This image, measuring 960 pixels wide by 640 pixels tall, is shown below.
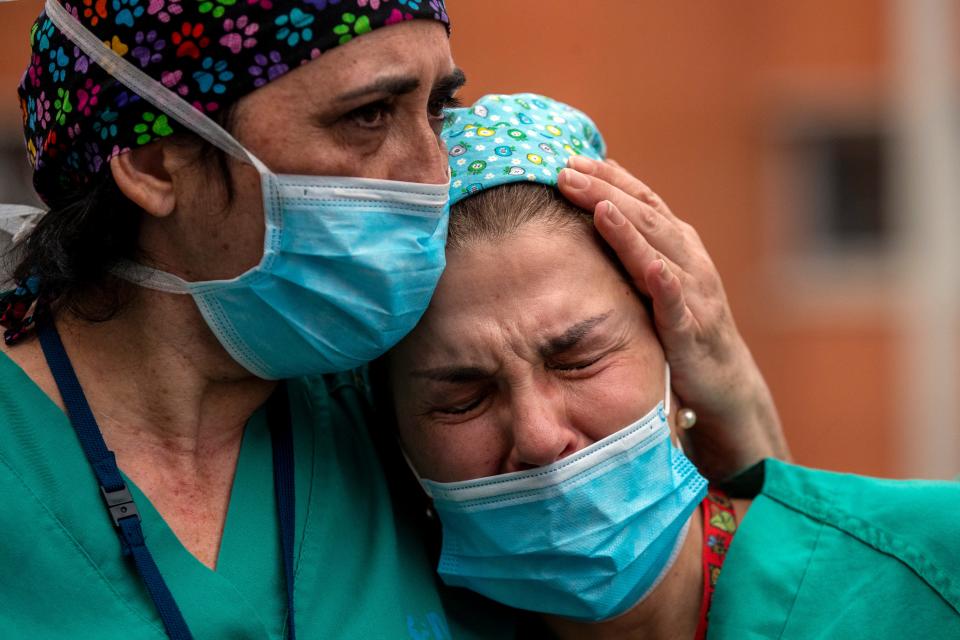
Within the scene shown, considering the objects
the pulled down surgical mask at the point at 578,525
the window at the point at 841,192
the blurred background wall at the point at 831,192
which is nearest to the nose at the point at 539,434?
the pulled down surgical mask at the point at 578,525

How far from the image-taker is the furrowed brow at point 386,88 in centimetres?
225

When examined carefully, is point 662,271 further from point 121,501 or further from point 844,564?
point 121,501

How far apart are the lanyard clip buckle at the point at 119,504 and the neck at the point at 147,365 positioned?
0.43 feet

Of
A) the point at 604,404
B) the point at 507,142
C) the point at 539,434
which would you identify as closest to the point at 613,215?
the point at 507,142

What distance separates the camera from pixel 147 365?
7.94 feet

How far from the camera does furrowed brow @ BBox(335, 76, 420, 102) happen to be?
2.25 m

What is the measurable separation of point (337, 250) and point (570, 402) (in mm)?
605

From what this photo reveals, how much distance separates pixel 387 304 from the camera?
2367mm

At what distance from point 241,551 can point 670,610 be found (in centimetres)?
97

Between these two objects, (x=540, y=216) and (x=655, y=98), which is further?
(x=655, y=98)

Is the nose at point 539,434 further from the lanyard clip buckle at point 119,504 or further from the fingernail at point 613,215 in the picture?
the lanyard clip buckle at point 119,504

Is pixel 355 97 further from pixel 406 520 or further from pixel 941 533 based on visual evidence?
pixel 941 533

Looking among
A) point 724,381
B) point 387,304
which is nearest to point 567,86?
point 724,381

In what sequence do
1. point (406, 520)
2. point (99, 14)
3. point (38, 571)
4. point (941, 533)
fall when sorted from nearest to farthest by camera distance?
point (38, 571) → point (99, 14) → point (941, 533) → point (406, 520)
